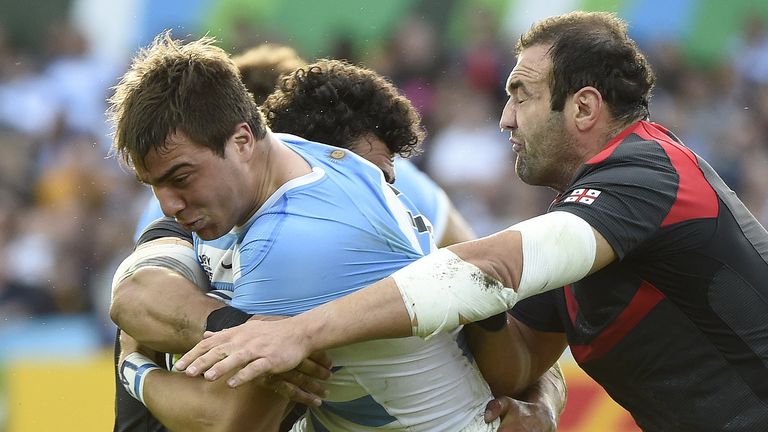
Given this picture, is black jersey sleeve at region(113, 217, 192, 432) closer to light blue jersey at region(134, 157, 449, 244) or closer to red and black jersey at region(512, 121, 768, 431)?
light blue jersey at region(134, 157, 449, 244)

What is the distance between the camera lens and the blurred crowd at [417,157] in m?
9.95

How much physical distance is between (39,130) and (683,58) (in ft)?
20.1

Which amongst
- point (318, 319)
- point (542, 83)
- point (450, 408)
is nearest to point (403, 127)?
point (542, 83)

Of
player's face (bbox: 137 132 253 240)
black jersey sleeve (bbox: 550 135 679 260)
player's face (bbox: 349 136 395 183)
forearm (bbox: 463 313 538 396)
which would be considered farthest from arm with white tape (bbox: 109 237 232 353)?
black jersey sleeve (bbox: 550 135 679 260)

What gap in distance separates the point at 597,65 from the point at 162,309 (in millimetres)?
1747

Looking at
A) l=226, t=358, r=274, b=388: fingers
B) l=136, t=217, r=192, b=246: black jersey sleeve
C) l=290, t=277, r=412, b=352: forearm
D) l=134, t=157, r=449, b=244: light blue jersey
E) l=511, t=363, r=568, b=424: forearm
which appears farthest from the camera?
l=134, t=157, r=449, b=244: light blue jersey

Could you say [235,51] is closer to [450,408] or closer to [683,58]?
[683,58]

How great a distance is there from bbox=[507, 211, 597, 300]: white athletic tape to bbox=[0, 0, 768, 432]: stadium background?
5.96 metres

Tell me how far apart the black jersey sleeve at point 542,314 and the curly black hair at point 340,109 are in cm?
86

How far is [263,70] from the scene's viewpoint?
18.3 feet

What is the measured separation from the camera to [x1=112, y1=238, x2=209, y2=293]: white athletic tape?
12.8ft

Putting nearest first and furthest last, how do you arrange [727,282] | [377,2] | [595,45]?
1. [727,282]
2. [595,45]
3. [377,2]

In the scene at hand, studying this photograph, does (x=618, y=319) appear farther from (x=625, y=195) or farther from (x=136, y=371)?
(x=136, y=371)

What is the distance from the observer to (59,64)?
11.0m
